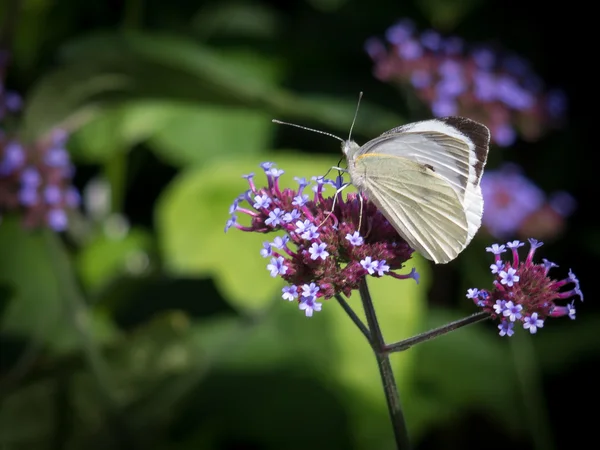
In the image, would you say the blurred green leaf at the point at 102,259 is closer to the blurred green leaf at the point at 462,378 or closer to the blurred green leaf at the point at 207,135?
the blurred green leaf at the point at 207,135

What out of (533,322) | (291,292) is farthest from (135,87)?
(533,322)

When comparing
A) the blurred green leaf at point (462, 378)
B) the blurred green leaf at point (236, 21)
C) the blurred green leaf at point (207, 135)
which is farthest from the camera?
the blurred green leaf at point (236, 21)

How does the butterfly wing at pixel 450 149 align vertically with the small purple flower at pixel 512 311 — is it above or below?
above

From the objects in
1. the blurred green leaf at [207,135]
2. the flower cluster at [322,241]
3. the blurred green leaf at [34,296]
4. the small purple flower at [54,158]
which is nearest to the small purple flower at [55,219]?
the small purple flower at [54,158]

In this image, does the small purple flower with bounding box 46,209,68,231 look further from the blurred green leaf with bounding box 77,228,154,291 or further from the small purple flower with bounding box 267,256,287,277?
the small purple flower with bounding box 267,256,287,277

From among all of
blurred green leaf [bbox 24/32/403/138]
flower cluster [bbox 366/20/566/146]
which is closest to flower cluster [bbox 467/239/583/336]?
flower cluster [bbox 366/20/566/146]

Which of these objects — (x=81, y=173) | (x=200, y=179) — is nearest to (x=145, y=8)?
(x=81, y=173)
